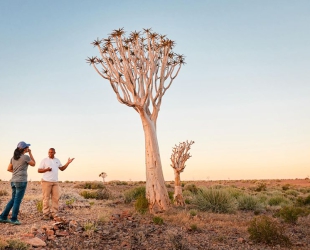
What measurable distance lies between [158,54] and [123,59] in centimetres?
186

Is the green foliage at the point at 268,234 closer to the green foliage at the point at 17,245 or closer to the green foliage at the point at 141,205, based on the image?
the green foliage at the point at 141,205

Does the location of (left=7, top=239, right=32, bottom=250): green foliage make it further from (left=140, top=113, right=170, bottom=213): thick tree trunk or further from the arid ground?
(left=140, top=113, right=170, bottom=213): thick tree trunk

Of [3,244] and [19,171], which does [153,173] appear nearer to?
[19,171]

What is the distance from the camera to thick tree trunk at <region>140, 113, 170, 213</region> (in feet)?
50.9

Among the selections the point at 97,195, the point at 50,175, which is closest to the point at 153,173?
the point at 50,175

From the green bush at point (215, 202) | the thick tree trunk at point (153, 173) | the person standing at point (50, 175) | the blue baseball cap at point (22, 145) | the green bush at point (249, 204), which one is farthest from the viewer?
the green bush at point (249, 204)

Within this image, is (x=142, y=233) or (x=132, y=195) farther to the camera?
(x=132, y=195)

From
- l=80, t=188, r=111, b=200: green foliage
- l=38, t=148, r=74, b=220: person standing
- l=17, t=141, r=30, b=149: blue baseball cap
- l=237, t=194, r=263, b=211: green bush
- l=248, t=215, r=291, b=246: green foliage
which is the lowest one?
l=248, t=215, r=291, b=246: green foliage

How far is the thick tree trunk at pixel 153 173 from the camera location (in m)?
15.5

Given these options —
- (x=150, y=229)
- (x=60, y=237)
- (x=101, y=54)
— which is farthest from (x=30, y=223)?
(x=101, y=54)

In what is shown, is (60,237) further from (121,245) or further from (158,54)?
(158,54)

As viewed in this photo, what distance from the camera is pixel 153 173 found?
51.8 feet

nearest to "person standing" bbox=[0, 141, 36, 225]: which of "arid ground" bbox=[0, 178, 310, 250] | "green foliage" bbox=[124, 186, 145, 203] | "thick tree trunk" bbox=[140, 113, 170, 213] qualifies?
"arid ground" bbox=[0, 178, 310, 250]

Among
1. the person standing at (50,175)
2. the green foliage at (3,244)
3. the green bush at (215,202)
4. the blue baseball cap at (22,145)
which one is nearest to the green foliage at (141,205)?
the green bush at (215,202)
